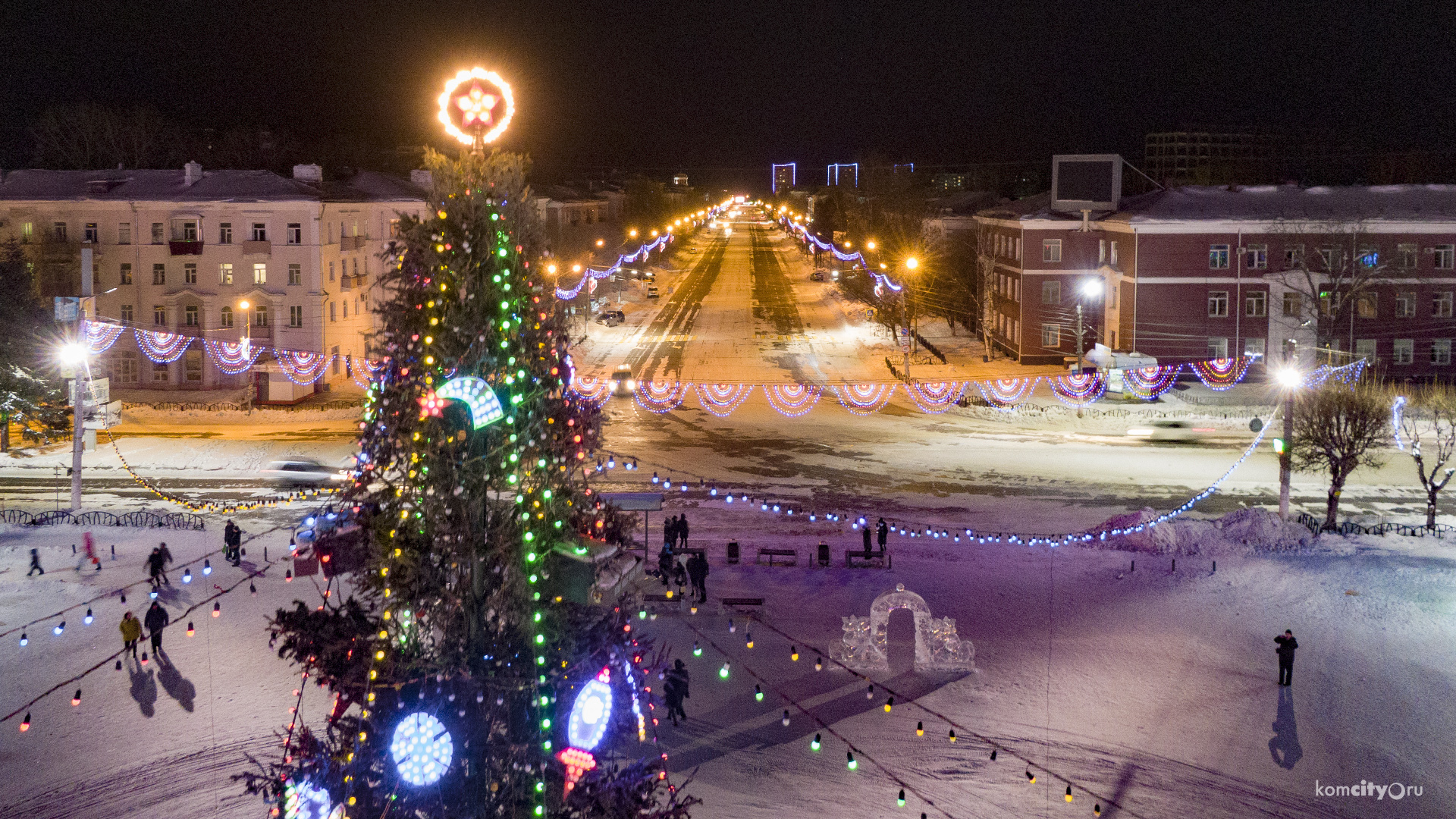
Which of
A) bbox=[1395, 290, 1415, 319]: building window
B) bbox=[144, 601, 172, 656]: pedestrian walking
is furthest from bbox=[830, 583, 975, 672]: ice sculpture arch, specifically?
bbox=[1395, 290, 1415, 319]: building window

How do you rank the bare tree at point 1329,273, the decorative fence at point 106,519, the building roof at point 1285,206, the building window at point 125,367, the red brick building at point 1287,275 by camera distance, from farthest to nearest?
the building roof at point 1285,206, the building window at point 125,367, the red brick building at point 1287,275, the bare tree at point 1329,273, the decorative fence at point 106,519

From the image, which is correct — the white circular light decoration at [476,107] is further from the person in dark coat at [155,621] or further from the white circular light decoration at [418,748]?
the person in dark coat at [155,621]

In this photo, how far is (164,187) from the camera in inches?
1642

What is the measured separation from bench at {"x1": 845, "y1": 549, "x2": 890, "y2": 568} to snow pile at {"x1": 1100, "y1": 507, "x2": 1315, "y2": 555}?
426 centimetres

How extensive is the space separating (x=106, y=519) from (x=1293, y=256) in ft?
121

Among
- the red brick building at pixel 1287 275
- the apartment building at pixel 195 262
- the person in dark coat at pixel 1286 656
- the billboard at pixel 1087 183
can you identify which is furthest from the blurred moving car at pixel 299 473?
the billboard at pixel 1087 183

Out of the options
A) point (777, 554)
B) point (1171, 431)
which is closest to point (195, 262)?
point (777, 554)

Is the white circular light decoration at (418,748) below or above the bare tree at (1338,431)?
below

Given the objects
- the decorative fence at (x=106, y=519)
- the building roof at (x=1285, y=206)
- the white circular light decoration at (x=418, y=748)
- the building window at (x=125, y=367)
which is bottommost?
the decorative fence at (x=106, y=519)

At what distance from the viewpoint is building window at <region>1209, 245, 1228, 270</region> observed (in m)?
40.3

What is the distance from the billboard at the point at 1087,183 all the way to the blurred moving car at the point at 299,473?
3051 centimetres

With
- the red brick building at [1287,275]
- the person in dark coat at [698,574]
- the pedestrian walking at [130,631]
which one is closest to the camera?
the pedestrian walking at [130,631]

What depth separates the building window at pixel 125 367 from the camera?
3938cm

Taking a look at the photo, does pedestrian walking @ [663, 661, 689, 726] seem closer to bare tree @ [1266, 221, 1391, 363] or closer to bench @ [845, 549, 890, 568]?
bench @ [845, 549, 890, 568]
